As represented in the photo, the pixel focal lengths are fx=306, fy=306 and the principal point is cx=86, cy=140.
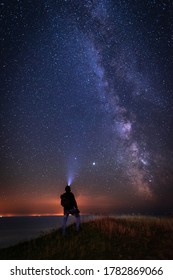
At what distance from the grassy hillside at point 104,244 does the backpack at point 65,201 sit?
141 cm

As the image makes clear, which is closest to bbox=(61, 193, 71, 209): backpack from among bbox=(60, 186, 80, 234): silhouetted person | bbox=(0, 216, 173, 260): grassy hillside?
bbox=(60, 186, 80, 234): silhouetted person

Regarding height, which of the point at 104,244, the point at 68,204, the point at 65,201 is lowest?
the point at 104,244

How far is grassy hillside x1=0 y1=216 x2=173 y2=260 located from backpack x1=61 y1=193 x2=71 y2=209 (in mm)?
1410

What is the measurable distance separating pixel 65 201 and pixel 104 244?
10.4 ft

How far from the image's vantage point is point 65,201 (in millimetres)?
15078

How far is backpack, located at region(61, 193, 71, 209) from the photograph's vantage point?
15.0 meters

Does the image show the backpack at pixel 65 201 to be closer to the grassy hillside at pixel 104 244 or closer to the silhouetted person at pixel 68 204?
the silhouetted person at pixel 68 204

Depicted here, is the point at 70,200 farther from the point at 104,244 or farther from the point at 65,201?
the point at 104,244

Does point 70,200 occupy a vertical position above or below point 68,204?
above

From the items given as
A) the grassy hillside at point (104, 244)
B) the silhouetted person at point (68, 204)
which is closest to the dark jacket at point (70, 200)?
the silhouetted person at point (68, 204)

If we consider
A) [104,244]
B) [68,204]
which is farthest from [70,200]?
[104,244]

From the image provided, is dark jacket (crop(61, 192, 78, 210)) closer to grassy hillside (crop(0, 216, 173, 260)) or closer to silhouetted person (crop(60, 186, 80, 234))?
silhouetted person (crop(60, 186, 80, 234))

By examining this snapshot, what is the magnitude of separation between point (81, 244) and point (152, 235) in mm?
3530
